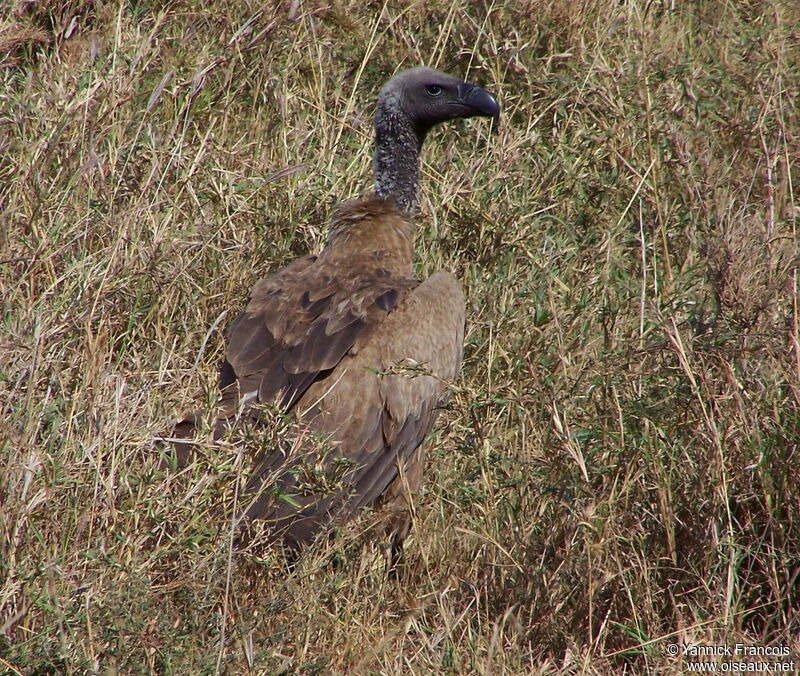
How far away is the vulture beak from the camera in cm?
577

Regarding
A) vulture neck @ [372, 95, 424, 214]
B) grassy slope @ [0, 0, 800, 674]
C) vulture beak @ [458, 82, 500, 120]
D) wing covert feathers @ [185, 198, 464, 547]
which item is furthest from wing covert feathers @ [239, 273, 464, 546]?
vulture beak @ [458, 82, 500, 120]

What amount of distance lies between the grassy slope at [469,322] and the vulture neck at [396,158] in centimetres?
29

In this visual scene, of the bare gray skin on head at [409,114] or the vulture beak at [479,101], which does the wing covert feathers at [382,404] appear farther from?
the vulture beak at [479,101]

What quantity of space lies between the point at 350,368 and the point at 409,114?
69.7 inches

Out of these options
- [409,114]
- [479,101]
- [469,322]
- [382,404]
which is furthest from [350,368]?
[479,101]

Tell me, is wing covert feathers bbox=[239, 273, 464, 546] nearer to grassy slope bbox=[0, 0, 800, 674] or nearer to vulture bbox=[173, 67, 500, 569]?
vulture bbox=[173, 67, 500, 569]

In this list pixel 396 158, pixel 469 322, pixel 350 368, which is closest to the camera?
pixel 350 368

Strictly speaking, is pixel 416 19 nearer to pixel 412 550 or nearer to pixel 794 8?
pixel 794 8

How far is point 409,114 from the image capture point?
583cm

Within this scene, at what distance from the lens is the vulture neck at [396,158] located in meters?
5.76

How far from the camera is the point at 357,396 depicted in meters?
4.67

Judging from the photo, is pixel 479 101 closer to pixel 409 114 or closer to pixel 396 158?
pixel 409 114

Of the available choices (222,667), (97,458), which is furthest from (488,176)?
(222,667)

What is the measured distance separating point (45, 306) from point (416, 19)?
11.9 ft
